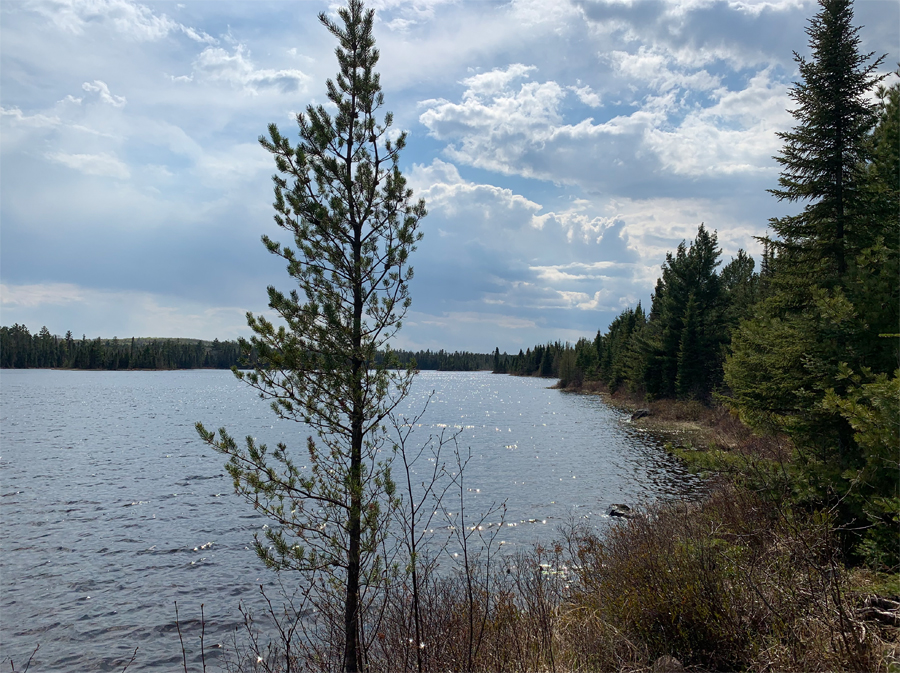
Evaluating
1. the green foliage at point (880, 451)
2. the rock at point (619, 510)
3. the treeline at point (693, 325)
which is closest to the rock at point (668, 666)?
the green foliage at point (880, 451)

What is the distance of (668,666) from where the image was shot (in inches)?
179

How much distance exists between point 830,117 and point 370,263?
11.0 m

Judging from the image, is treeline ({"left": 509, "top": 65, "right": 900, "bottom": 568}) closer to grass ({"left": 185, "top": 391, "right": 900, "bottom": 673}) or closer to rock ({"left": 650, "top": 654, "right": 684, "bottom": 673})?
grass ({"left": 185, "top": 391, "right": 900, "bottom": 673})

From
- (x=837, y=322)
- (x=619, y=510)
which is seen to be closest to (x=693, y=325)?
(x=619, y=510)

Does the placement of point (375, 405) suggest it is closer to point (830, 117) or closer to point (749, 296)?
point (830, 117)

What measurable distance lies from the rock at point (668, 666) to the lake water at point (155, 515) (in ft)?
26.6

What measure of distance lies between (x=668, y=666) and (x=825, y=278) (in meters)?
9.48

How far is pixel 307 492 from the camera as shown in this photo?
597 centimetres

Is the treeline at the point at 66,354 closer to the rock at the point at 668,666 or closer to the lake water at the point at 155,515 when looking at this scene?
the lake water at the point at 155,515

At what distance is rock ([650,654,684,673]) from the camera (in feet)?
14.8

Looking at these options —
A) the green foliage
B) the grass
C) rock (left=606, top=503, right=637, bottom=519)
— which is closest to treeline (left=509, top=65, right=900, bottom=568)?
the green foliage

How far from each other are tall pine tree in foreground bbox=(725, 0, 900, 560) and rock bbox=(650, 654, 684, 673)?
16.1 ft

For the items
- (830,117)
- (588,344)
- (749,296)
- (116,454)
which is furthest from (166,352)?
(830,117)

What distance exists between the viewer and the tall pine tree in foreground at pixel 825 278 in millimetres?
8438
